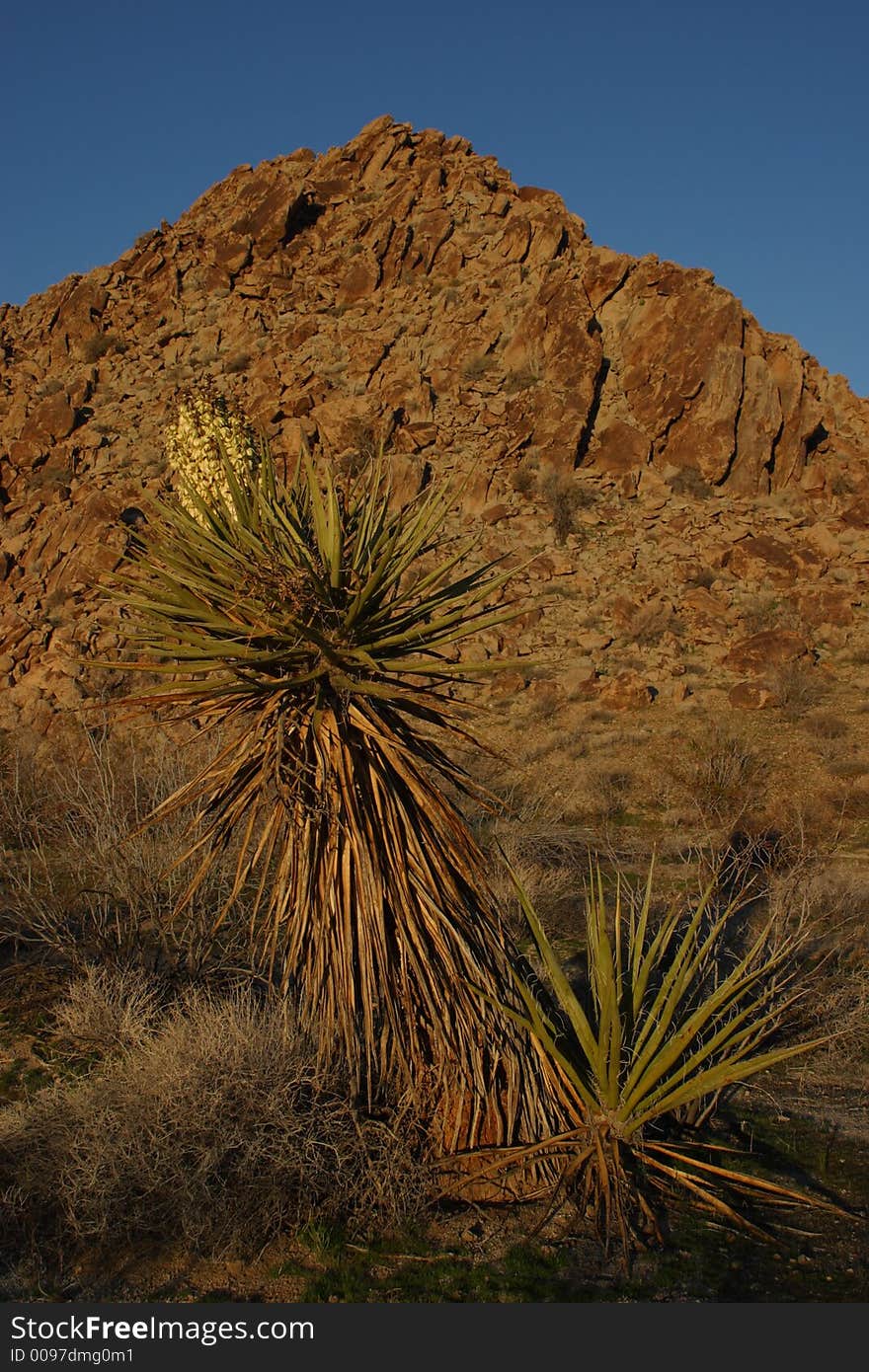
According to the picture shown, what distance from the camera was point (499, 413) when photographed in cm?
2591

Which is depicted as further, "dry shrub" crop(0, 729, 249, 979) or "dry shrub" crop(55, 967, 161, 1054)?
"dry shrub" crop(0, 729, 249, 979)

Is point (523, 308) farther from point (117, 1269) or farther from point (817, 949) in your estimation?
point (117, 1269)

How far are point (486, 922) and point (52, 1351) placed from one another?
2662 mm

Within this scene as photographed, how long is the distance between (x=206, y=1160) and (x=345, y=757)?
7.54 feet

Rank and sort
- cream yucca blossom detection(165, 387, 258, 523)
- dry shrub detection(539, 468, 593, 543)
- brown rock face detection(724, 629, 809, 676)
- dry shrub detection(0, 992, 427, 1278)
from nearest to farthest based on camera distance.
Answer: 1. dry shrub detection(0, 992, 427, 1278)
2. cream yucca blossom detection(165, 387, 258, 523)
3. brown rock face detection(724, 629, 809, 676)
4. dry shrub detection(539, 468, 593, 543)

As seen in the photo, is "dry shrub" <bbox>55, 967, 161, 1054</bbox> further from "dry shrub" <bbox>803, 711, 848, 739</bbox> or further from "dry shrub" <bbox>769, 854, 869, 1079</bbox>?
"dry shrub" <bbox>803, 711, 848, 739</bbox>

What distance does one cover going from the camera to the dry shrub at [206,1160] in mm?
4938

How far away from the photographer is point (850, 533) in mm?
24344

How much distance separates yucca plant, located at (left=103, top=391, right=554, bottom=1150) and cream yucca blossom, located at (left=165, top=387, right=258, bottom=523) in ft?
0.05

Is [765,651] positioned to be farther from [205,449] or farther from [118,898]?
[205,449]

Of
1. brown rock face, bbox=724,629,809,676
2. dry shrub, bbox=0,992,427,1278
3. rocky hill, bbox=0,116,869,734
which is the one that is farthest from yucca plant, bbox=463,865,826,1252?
brown rock face, bbox=724,629,809,676

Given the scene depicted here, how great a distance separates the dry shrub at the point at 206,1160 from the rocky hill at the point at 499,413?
13994 mm

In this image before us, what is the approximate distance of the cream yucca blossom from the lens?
5309 mm

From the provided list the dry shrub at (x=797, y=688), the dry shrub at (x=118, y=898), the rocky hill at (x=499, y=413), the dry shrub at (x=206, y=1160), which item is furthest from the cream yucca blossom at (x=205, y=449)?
the dry shrub at (x=797, y=688)
